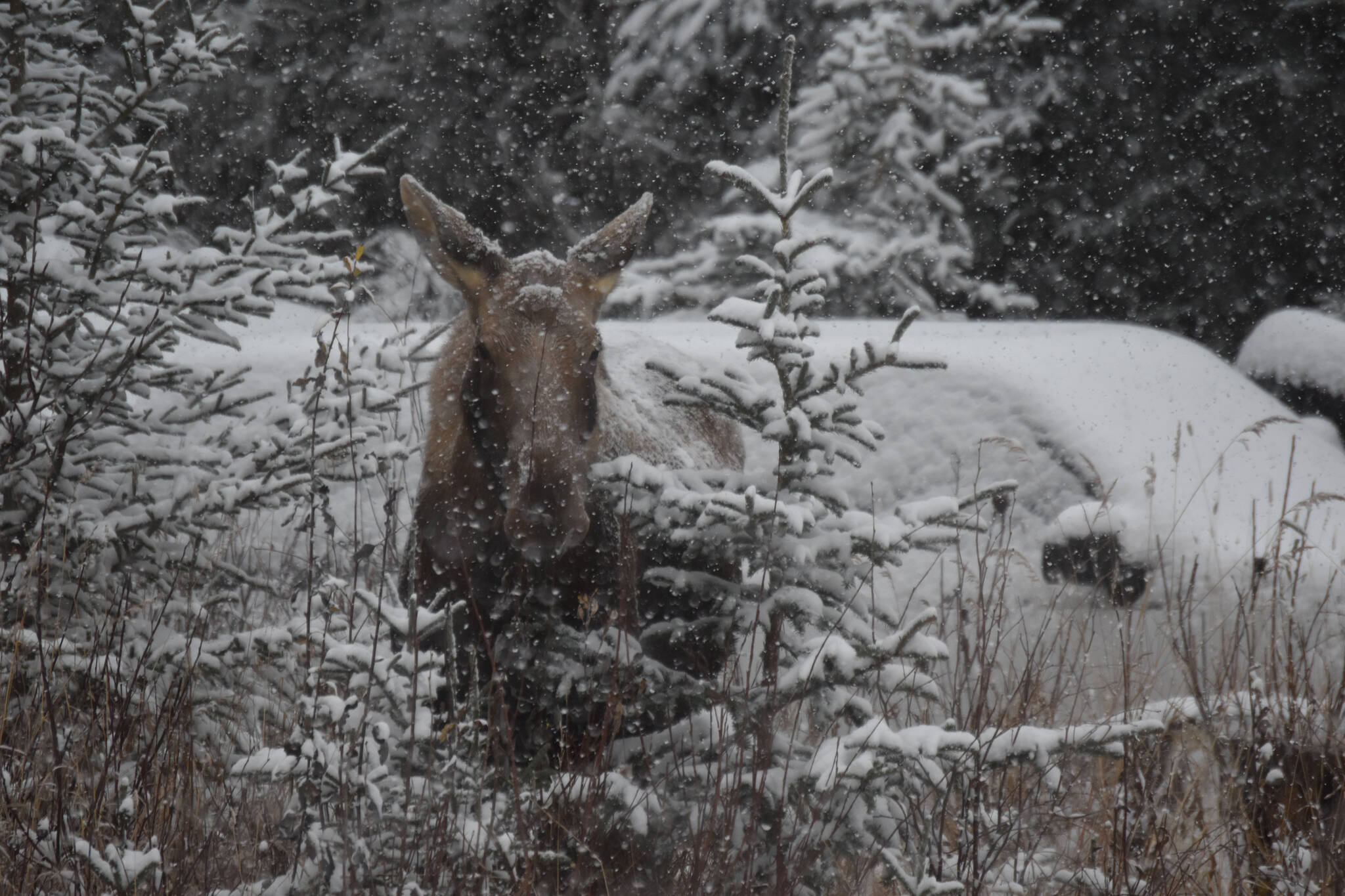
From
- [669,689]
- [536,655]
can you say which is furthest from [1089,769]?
[536,655]

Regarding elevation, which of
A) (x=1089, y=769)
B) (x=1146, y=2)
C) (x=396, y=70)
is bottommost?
(x=1089, y=769)

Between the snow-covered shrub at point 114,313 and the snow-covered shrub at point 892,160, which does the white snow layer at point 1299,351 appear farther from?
the snow-covered shrub at point 114,313

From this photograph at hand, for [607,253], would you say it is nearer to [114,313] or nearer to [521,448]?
[521,448]

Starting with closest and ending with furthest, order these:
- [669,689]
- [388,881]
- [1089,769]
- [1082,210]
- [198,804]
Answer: [388,881], [198,804], [669,689], [1089,769], [1082,210]

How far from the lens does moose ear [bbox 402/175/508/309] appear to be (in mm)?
3242

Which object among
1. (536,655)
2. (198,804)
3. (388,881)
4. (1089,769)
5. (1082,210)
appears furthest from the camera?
(1082,210)

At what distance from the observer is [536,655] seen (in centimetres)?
292

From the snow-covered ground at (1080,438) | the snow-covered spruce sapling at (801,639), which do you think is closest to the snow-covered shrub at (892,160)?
the snow-covered ground at (1080,438)

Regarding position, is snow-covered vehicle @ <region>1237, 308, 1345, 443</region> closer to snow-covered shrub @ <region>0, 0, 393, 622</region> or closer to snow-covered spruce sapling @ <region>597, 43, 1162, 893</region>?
snow-covered spruce sapling @ <region>597, 43, 1162, 893</region>

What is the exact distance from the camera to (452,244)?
324cm

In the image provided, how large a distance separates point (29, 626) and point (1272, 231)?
466 inches

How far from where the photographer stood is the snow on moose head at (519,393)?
2.86 meters

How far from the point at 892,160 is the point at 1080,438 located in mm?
4740

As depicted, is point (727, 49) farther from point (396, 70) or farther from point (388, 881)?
point (388, 881)
